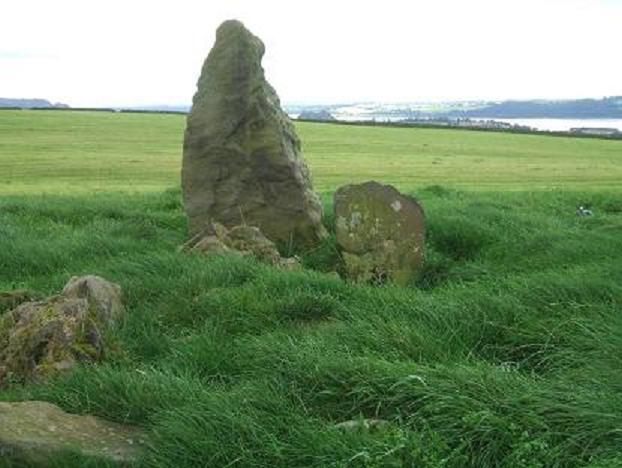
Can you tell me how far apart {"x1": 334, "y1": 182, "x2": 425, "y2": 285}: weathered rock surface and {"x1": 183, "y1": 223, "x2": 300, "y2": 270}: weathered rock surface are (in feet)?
2.78

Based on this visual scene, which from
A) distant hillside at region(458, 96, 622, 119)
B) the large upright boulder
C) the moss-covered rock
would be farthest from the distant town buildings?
the moss-covered rock

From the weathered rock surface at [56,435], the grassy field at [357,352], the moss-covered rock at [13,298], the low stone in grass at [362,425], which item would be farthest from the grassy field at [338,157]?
the low stone in grass at [362,425]

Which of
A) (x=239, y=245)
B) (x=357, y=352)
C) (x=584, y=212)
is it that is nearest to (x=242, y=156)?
(x=239, y=245)

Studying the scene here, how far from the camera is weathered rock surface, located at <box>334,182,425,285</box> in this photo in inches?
416

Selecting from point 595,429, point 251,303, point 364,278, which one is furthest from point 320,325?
point 364,278

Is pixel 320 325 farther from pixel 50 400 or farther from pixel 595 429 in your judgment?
pixel 595 429

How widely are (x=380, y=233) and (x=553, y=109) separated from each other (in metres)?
122

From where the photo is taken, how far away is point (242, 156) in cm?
1353

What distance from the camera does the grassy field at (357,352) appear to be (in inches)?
177

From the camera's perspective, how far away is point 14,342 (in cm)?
658

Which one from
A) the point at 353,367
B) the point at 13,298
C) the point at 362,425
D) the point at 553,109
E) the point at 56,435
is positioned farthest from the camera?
the point at 553,109

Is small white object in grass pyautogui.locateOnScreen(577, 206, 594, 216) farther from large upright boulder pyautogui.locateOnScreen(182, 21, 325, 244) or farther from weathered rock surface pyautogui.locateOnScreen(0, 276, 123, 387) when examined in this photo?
weathered rock surface pyautogui.locateOnScreen(0, 276, 123, 387)

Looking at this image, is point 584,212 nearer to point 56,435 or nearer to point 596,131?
point 56,435

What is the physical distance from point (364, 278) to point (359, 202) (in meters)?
1.11
